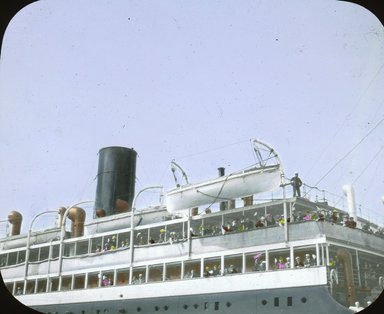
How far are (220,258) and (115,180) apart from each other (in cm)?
1118

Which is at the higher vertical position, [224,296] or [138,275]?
[138,275]

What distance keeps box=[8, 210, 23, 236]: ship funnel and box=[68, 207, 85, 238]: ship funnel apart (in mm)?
6351

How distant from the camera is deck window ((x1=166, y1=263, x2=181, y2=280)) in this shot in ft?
70.8

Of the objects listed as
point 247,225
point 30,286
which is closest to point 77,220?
point 30,286

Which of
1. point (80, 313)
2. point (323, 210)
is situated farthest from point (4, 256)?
point (323, 210)

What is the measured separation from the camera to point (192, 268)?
21141 millimetres

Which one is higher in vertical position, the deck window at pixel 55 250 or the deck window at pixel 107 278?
the deck window at pixel 55 250

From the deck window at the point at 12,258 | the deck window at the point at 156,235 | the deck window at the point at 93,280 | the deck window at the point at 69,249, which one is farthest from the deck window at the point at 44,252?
the deck window at the point at 156,235

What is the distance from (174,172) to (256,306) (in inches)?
329

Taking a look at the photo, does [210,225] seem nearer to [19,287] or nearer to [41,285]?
[41,285]

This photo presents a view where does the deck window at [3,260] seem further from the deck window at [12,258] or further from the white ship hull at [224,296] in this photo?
the white ship hull at [224,296]

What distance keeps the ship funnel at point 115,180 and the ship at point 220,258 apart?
7.77ft

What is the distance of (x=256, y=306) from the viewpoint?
1784 centimetres

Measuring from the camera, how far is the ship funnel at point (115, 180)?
29141mm
